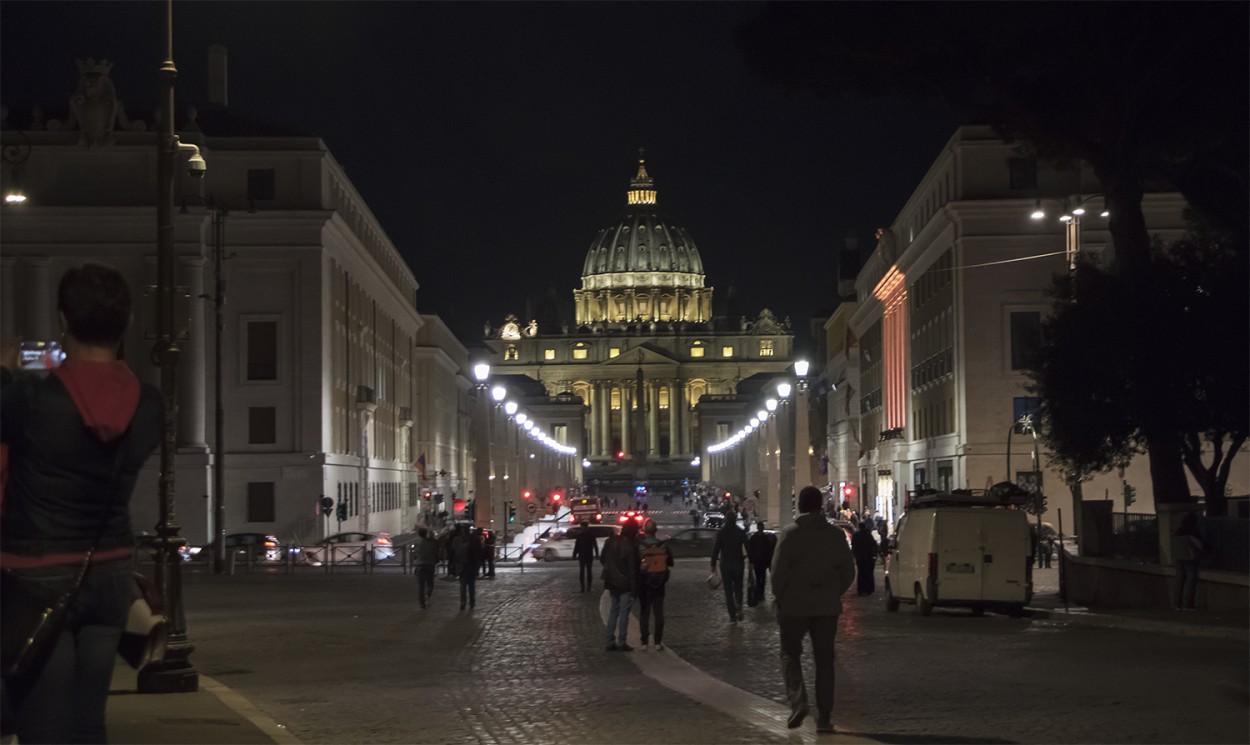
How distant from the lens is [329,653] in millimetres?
19031

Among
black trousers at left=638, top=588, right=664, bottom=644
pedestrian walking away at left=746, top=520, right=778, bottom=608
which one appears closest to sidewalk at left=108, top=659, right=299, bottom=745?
black trousers at left=638, top=588, right=664, bottom=644

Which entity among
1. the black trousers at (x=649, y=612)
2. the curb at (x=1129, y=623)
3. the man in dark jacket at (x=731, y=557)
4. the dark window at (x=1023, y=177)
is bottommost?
the curb at (x=1129, y=623)

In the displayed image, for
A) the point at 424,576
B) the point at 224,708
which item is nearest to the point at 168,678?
the point at 224,708

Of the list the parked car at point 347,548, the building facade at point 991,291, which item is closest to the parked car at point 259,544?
the parked car at point 347,548

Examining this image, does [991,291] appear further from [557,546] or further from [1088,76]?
[1088,76]

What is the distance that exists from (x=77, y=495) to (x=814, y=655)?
7.07 m

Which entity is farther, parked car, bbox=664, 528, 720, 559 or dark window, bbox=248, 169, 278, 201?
dark window, bbox=248, 169, 278, 201

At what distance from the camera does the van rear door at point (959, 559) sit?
23.2 m

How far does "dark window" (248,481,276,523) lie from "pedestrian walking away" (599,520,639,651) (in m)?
38.7

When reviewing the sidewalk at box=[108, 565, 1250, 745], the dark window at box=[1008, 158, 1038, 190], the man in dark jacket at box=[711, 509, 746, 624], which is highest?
the dark window at box=[1008, 158, 1038, 190]

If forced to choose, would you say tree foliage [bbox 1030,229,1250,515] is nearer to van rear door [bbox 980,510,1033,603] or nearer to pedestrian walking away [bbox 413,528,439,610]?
van rear door [bbox 980,510,1033,603]

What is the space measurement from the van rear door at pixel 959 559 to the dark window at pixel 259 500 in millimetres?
36047

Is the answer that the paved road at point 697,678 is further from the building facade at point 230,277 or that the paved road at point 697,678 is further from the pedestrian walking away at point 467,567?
the building facade at point 230,277

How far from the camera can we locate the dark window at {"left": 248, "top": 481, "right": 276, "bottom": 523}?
2215 inches
